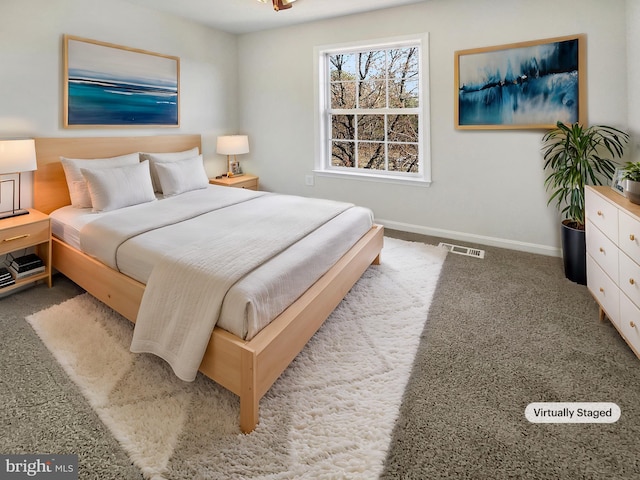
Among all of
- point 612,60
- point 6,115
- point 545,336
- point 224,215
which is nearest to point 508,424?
point 545,336

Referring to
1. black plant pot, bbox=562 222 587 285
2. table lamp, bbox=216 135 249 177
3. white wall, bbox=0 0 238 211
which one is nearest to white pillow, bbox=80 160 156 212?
white wall, bbox=0 0 238 211

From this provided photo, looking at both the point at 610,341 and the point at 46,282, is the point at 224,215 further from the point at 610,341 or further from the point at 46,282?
the point at 610,341

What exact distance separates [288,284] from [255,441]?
0.70 meters

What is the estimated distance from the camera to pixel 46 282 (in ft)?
9.52

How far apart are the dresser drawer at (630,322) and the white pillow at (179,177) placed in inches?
137

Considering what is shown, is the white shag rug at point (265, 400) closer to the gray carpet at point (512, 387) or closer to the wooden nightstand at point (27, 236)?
the gray carpet at point (512, 387)

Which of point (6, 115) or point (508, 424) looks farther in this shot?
point (6, 115)

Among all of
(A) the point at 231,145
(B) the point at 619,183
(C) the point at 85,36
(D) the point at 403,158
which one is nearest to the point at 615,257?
(B) the point at 619,183

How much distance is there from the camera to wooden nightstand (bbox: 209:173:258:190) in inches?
175

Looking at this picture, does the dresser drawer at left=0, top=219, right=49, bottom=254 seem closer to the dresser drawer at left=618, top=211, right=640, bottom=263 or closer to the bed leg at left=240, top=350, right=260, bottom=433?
the bed leg at left=240, top=350, right=260, bottom=433

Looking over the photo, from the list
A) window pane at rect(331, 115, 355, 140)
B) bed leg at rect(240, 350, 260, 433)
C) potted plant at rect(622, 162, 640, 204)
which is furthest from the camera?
window pane at rect(331, 115, 355, 140)

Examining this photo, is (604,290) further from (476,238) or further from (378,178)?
(378,178)

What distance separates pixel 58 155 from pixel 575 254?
169 inches

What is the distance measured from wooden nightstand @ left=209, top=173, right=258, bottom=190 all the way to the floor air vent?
250 centimetres
